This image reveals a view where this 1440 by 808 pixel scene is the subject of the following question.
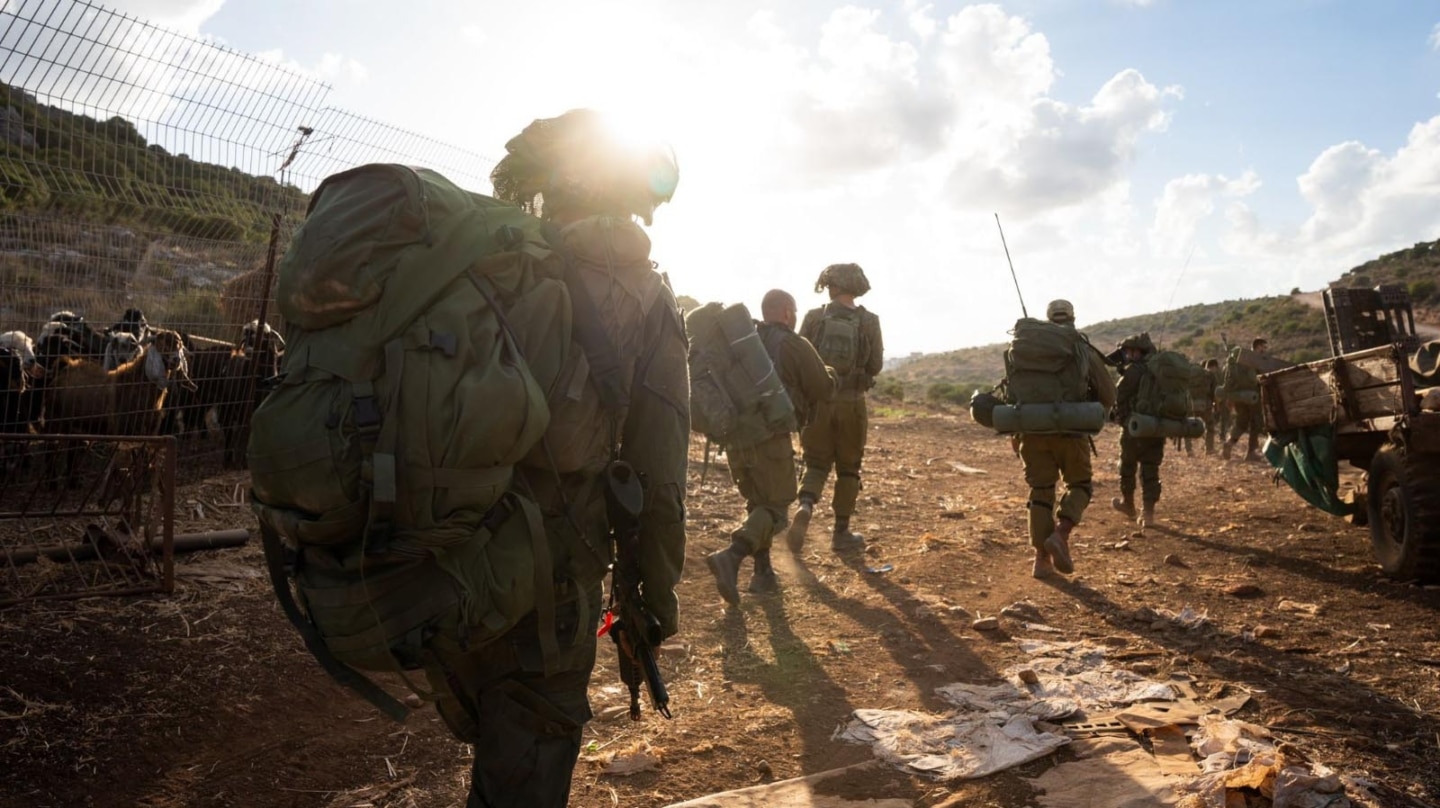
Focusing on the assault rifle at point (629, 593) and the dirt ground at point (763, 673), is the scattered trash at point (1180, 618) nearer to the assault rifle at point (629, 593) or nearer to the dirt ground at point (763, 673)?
the dirt ground at point (763, 673)

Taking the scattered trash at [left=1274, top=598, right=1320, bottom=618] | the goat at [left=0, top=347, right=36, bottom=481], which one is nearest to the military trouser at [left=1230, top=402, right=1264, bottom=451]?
the scattered trash at [left=1274, top=598, right=1320, bottom=618]

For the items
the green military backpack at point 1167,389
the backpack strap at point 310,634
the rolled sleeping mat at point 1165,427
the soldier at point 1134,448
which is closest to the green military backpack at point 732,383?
the backpack strap at point 310,634

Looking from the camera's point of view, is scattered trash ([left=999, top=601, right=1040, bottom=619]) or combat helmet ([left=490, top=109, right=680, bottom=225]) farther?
scattered trash ([left=999, top=601, right=1040, bottom=619])

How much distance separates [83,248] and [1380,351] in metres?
9.79

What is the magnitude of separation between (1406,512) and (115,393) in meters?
9.69

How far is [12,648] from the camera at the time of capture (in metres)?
4.67

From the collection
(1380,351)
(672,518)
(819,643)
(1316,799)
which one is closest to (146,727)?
(672,518)

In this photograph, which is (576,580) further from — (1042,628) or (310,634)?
(1042,628)

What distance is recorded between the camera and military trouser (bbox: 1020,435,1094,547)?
23.1 ft

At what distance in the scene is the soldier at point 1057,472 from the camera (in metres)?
7.00

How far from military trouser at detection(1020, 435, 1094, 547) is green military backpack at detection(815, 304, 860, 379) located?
1465 millimetres

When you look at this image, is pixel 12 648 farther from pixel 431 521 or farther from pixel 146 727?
pixel 431 521

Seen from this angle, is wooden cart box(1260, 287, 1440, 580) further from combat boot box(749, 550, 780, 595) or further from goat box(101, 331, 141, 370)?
goat box(101, 331, 141, 370)

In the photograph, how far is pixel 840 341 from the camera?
773 centimetres
